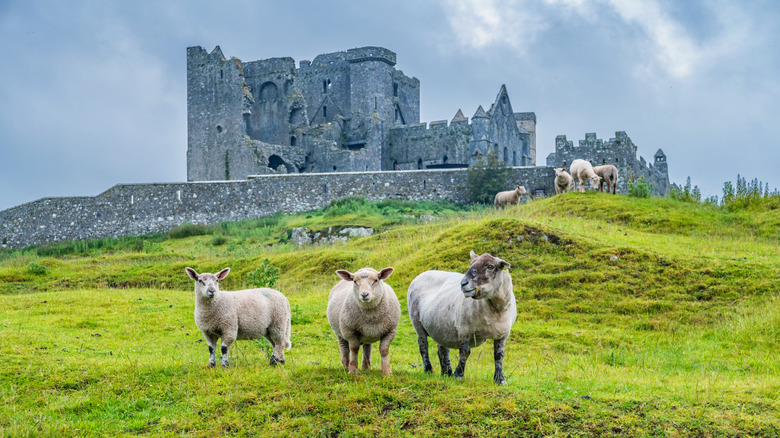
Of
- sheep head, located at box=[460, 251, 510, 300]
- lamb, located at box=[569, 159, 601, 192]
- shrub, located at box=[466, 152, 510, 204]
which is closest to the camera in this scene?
sheep head, located at box=[460, 251, 510, 300]

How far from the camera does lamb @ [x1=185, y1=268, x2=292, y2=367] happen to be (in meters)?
11.7

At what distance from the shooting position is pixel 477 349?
15.0 meters

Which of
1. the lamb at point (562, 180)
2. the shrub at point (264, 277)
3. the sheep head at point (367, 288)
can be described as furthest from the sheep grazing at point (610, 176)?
the sheep head at point (367, 288)

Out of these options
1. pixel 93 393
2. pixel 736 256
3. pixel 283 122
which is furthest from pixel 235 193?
pixel 93 393

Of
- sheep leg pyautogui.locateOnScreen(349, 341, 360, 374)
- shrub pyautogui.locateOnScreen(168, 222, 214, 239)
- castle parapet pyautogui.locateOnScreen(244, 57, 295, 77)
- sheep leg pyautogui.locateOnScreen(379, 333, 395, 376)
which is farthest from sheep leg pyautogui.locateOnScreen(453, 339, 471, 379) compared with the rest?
castle parapet pyautogui.locateOnScreen(244, 57, 295, 77)

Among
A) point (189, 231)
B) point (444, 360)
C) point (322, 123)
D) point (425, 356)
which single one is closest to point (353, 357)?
point (425, 356)

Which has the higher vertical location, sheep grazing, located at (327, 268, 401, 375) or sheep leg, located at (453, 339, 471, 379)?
sheep grazing, located at (327, 268, 401, 375)

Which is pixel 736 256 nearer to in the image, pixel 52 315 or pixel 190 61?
pixel 52 315

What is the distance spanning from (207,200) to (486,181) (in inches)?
605

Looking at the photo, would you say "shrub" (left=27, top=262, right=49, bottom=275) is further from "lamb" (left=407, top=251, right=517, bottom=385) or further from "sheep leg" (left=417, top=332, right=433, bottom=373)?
"sheep leg" (left=417, top=332, right=433, bottom=373)

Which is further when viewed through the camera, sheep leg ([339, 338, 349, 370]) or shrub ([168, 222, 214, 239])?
shrub ([168, 222, 214, 239])

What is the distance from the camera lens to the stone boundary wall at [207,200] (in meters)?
43.7

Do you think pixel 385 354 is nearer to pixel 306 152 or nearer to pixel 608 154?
pixel 608 154

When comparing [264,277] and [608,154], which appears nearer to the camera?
[264,277]
